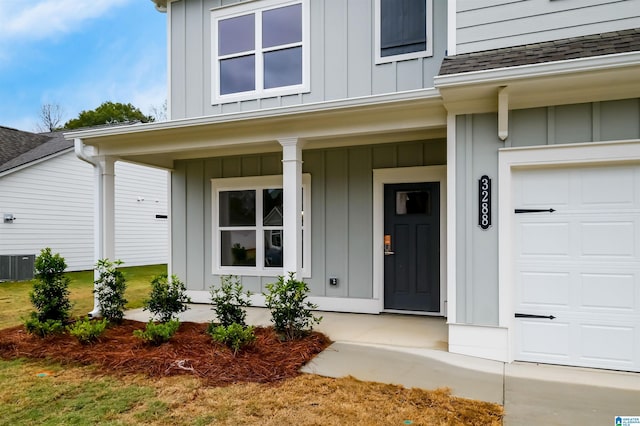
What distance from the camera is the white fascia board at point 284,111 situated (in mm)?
4395

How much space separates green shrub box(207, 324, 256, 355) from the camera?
437cm

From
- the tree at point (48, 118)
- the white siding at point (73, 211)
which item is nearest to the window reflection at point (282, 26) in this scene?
the white siding at point (73, 211)

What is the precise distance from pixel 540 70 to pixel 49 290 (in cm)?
587

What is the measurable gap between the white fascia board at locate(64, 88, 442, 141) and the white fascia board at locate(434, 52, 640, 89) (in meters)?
0.36

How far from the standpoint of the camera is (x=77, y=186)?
13.6 m

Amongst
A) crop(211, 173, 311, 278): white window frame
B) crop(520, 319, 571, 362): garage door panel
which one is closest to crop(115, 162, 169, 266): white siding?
crop(211, 173, 311, 278): white window frame

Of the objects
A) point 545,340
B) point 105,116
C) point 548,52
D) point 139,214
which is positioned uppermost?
point 105,116

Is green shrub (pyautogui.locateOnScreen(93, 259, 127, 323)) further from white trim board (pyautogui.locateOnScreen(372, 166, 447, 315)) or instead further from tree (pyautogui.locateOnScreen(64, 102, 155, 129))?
tree (pyautogui.locateOnScreen(64, 102, 155, 129))

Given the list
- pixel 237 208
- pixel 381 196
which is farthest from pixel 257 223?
pixel 381 196

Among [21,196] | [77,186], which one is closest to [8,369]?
[21,196]

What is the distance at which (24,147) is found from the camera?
13812 mm

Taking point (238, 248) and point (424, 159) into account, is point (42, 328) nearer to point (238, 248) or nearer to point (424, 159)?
point (238, 248)

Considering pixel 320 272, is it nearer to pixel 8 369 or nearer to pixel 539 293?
pixel 539 293

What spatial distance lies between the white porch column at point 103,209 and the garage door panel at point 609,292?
6.04m
